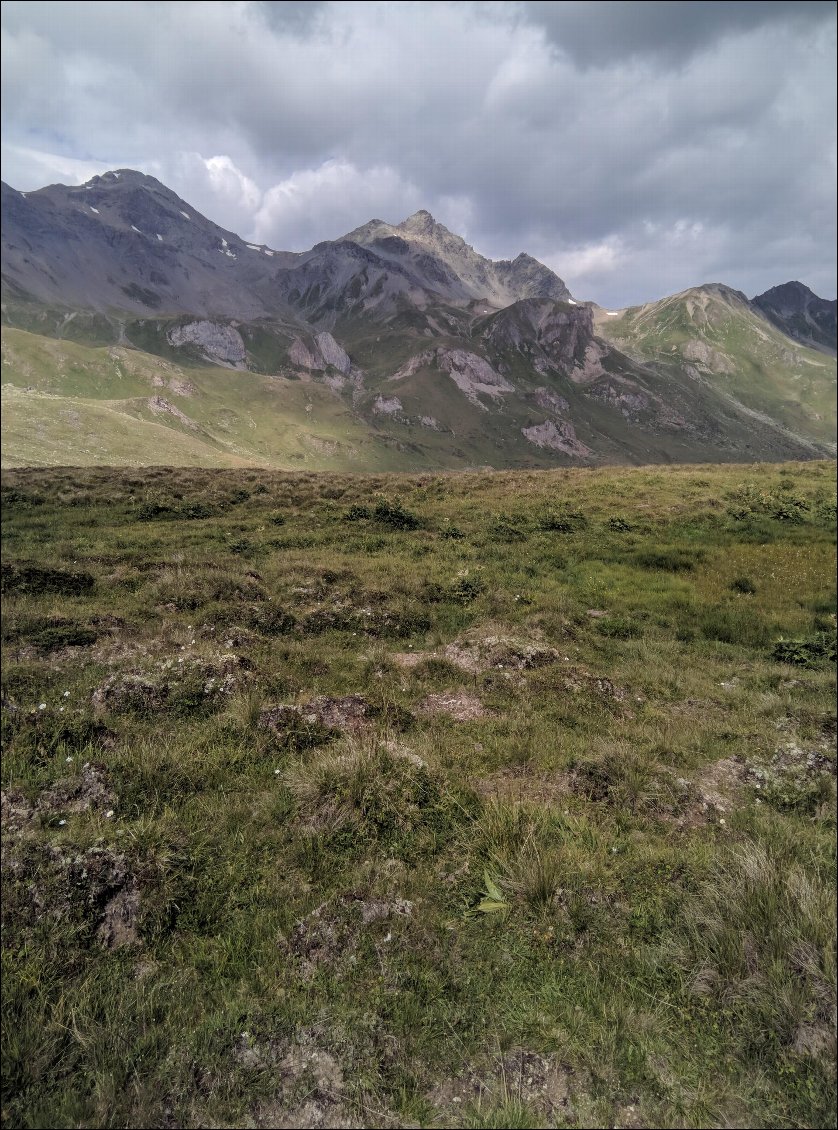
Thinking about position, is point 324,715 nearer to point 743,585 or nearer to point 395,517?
point 743,585

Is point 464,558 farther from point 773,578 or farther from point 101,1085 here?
point 101,1085

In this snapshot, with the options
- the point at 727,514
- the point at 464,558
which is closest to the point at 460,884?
the point at 464,558

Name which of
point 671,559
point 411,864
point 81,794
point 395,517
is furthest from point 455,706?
point 395,517

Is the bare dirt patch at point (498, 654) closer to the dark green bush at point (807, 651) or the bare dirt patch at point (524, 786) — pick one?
the bare dirt patch at point (524, 786)

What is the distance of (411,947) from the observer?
14.8 ft

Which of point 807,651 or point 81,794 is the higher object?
point 807,651

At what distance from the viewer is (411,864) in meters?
5.57

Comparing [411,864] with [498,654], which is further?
[498,654]

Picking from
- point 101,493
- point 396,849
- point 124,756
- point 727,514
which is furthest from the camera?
point 101,493

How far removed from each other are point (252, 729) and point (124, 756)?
5.99 ft

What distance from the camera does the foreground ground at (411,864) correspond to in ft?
11.4

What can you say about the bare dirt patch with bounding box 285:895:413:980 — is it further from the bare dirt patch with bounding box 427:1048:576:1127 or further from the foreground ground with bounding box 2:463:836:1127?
the bare dirt patch with bounding box 427:1048:576:1127

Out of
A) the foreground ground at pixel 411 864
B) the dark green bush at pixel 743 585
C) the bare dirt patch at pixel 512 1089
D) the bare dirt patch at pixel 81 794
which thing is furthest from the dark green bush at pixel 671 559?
the bare dirt patch at pixel 81 794

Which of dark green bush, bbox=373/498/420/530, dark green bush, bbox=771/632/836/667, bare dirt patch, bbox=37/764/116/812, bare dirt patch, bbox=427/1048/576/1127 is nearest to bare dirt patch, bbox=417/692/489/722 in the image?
bare dirt patch, bbox=37/764/116/812
